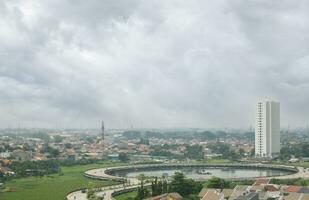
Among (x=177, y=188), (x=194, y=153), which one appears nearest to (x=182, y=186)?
(x=177, y=188)

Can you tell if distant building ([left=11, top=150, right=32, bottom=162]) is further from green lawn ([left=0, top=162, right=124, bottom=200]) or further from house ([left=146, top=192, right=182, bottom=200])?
house ([left=146, top=192, right=182, bottom=200])

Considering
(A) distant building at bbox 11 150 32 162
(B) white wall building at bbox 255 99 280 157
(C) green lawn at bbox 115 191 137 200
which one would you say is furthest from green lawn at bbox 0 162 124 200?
(B) white wall building at bbox 255 99 280 157

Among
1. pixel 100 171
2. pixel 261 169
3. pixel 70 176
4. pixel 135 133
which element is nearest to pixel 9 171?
pixel 70 176

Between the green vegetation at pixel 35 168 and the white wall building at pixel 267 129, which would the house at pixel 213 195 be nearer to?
the green vegetation at pixel 35 168

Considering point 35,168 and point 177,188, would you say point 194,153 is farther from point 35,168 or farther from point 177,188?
point 177,188

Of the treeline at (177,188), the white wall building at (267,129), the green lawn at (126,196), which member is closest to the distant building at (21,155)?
the green lawn at (126,196)

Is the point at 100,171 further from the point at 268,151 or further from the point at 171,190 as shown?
the point at 268,151
